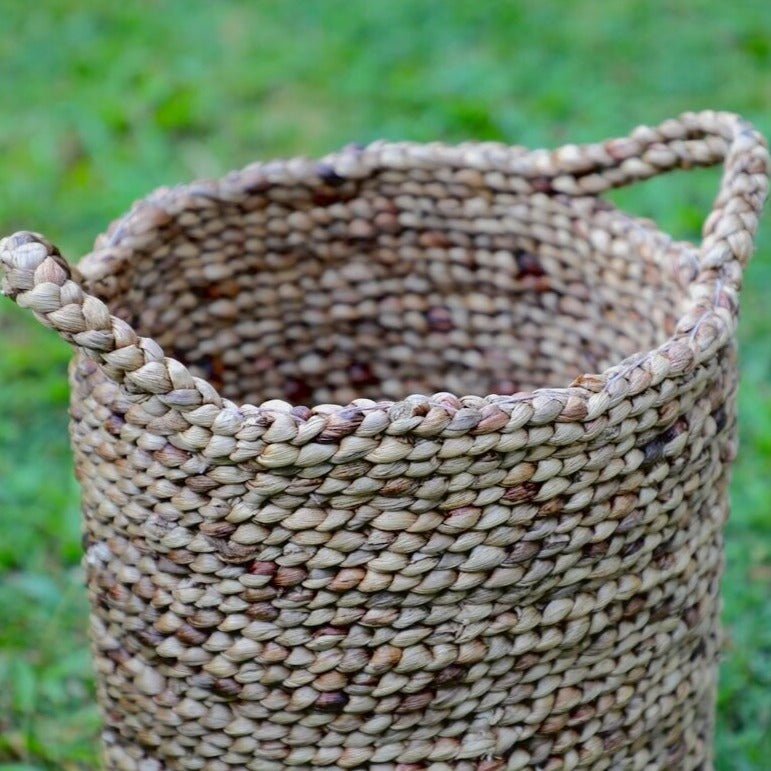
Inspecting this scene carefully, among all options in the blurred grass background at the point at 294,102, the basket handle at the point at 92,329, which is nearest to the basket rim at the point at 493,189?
the basket handle at the point at 92,329

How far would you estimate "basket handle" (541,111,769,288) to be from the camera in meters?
1.00

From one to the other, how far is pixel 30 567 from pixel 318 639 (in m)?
0.76

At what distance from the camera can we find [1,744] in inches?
50.9

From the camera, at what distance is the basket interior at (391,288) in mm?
1190

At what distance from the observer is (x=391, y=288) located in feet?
4.39

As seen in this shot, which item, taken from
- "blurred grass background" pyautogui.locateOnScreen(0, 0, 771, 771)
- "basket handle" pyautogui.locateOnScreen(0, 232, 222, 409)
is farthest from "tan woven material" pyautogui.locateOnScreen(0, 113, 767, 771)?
"blurred grass background" pyautogui.locateOnScreen(0, 0, 771, 771)

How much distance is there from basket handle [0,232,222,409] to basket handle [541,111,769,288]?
41 cm

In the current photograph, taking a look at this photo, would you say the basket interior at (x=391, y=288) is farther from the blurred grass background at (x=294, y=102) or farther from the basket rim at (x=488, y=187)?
the blurred grass background at (x=294, y=102)

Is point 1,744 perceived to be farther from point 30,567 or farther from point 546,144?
point 546,144

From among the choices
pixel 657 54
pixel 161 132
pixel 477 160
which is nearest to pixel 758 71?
pixel 657 54

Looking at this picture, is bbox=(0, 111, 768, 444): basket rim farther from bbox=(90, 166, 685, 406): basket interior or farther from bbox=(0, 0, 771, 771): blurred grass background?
bbox=(0, 0, 771, 771): blurred grass background

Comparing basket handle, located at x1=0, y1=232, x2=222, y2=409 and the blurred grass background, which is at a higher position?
the blurred grass background

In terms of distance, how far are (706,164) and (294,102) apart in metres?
1.47

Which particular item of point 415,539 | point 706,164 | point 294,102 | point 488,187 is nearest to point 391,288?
point 488,187
